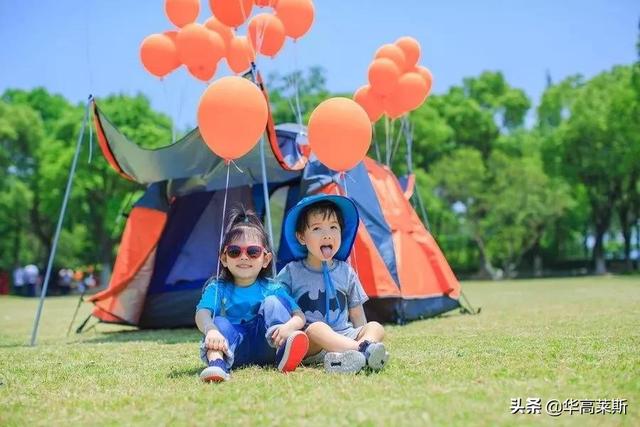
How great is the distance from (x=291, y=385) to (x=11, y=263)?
35861 millimetres

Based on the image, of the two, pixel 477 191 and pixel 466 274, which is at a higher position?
pixel 477 191

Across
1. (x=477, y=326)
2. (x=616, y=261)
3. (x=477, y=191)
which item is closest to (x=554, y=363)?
(x=477, y=326)

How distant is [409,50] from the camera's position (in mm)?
8695

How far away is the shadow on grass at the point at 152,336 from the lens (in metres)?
6.91

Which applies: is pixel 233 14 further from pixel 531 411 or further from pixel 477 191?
pixel 477 191

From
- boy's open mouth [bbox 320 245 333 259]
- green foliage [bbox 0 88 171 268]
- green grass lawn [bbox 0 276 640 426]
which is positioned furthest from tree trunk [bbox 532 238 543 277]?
boy's open mouth [bbox 320 245 333 259]

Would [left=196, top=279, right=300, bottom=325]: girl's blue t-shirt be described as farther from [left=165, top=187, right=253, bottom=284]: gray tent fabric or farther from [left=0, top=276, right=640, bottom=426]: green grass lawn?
[left=165, top=187, right=253, bottom=284]: gray tent fabric

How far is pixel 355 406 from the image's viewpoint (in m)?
2.95

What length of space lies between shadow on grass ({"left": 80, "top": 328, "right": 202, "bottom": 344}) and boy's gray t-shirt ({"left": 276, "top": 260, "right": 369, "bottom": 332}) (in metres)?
2.25

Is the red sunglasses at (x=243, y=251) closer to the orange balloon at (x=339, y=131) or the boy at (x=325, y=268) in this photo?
the boy at (x=325, y=268)

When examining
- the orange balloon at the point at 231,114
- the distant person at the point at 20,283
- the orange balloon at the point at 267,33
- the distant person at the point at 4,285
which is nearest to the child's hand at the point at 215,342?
the orange balloon at the point at 231,114

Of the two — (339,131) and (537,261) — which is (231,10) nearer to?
(339,131)

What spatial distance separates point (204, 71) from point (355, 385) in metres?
5.74

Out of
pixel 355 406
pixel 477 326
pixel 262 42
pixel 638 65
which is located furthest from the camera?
pixel 638 65
